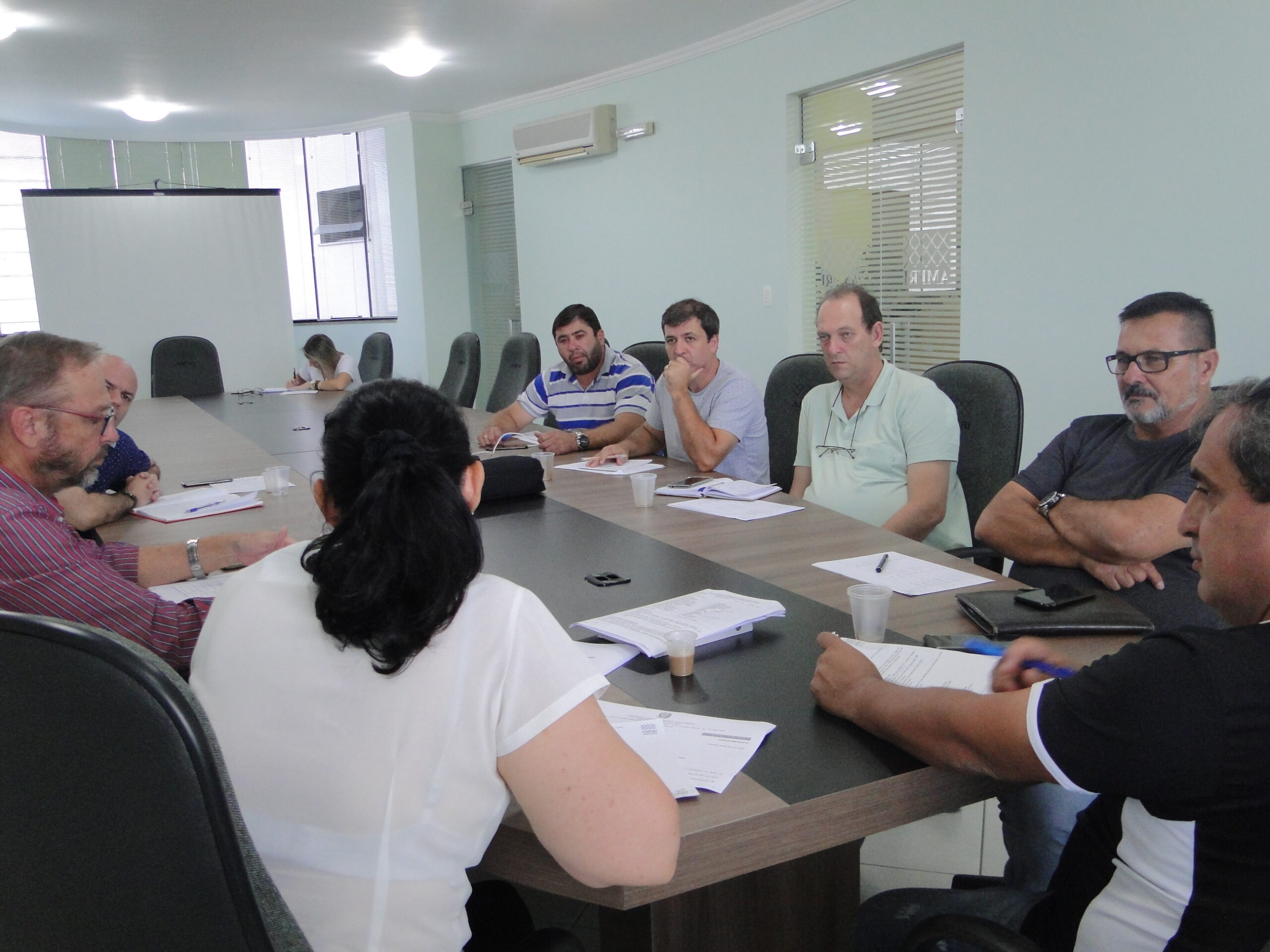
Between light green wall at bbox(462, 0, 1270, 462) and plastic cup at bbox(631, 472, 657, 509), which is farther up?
light green wall at bbox(462, 0, 1270, 462)

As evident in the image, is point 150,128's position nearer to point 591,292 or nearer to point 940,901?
point 591,292

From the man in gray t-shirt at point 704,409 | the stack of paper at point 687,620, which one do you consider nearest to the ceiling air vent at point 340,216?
the man in gray t-shirt at point 704,409

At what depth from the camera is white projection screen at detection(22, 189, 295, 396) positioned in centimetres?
791

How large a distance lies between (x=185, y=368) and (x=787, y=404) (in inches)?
219

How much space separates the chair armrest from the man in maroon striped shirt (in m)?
1.15

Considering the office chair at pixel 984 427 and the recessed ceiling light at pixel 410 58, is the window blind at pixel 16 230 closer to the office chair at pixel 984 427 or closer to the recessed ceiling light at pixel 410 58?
the recessed ceiling light at pixel 410 58

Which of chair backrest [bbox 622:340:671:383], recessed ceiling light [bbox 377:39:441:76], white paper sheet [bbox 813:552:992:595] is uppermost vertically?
recessed ceiling light [bbox 377:39:441:76]

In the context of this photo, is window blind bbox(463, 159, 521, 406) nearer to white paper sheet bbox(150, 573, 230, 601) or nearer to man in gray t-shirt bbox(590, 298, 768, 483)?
man in gray t-shirt bbox(590, 298, 768, 483)

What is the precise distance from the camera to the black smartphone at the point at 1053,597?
154 cm

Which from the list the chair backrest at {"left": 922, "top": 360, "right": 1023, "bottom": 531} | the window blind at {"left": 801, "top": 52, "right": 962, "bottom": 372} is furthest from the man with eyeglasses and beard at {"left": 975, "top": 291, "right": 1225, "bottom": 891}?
the window blind at {"left": 801, "top": 52, "right": 962, "bottom": 372}

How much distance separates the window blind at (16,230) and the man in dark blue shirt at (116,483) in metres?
6.12

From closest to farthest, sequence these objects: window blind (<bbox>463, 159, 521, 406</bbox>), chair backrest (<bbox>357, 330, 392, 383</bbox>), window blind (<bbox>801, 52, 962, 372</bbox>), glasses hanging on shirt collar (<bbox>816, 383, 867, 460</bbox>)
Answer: glasses hanging on shirt collar (<bbox>816, 383, 867, 460</bbox>) → window blind (<bbox>801, 52, 962, 372</bbox>) → chair backrest (<bbox>357, 330, 392, 383</bbox>) → window blind (<bbox>463, 159, 521, 406</bbox>)

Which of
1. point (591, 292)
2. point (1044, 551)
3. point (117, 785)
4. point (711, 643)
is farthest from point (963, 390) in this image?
point (591, 292)

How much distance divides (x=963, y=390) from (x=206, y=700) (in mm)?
2233
